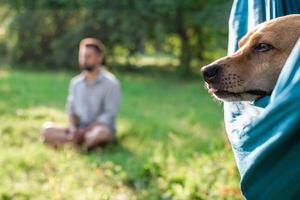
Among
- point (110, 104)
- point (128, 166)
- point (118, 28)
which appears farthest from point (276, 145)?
point (118, 28)

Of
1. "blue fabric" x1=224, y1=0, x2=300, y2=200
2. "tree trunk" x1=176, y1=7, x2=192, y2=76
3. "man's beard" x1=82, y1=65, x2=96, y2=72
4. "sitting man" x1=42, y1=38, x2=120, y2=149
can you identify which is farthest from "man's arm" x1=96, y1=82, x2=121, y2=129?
"tree trunk" x1=176, y1=7, x2=192, y2=76

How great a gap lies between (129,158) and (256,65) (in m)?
3.37

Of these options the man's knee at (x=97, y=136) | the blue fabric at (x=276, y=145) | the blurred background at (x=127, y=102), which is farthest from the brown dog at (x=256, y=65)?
the man's knee at (x=97, y=136)

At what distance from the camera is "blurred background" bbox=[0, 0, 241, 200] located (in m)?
4.72

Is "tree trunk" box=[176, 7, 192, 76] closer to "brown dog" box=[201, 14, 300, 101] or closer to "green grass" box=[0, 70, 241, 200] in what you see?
"green grass" box=[0, 70, 241, 200]

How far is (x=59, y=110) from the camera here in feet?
28.7

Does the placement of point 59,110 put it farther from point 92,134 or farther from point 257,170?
point 257,170

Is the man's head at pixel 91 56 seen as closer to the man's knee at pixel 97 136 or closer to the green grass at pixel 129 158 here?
the man's knee at pixel 97 136

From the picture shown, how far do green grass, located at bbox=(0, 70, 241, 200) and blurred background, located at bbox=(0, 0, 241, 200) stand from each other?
0.01m

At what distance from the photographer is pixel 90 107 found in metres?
6.62

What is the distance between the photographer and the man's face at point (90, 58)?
6453mm

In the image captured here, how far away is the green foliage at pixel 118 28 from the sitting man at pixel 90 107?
6939 mm

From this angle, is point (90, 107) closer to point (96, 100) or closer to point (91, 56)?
point (96, 100)

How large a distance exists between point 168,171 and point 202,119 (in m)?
3.48
